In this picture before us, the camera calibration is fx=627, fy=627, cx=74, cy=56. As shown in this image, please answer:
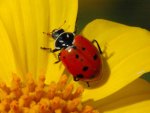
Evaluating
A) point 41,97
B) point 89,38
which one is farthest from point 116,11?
point 41,97

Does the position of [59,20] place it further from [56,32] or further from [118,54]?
[118,54]

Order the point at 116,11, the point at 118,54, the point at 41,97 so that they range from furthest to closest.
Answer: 1. the point at 116,11
2. the point at 118,54
3. the point at 41,97

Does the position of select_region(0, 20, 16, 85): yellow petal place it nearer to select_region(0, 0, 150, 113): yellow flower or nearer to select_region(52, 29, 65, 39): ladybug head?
select_region(0, 0, 150, 113): yellow flower

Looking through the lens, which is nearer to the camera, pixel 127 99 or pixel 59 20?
pixel 127 99

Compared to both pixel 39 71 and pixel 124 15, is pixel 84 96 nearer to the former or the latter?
pixel 39 71

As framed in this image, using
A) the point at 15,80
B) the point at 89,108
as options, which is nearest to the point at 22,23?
the point at 15,80

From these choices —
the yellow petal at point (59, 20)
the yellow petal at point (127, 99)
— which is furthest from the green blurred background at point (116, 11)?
the yellow petal at point (127, 99)

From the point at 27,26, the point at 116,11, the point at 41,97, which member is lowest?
the point at 116,11
